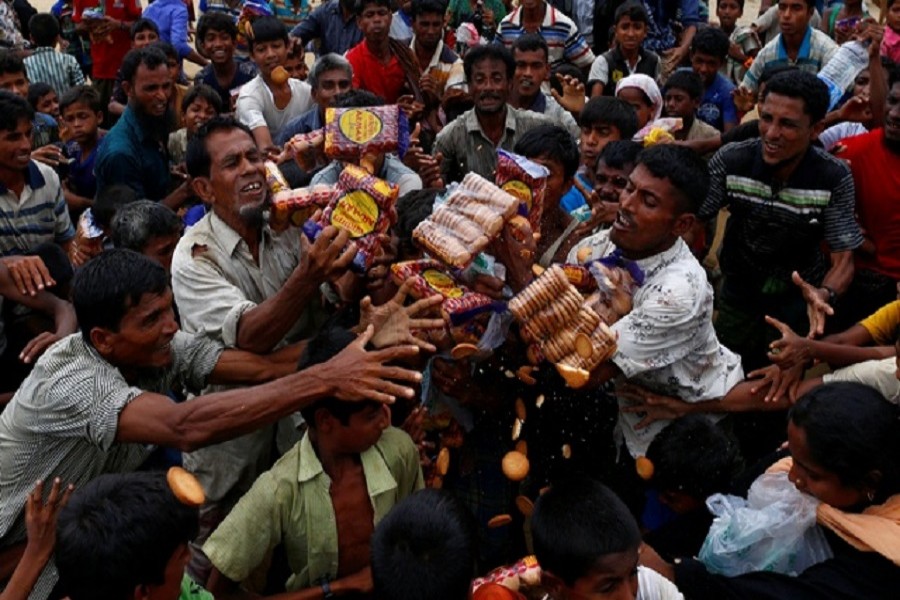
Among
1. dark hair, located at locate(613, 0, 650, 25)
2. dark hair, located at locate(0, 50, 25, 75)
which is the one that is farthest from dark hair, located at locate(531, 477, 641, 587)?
A: dark hair, located at locate(0, 50, 25, 75)

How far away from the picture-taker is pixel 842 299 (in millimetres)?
4250

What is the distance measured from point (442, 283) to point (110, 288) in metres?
0.94

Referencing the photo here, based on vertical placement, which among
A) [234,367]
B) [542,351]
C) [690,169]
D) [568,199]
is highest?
[690,169]

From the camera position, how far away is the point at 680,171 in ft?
9.21

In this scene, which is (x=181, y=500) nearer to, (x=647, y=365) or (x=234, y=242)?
(x=234, y=242)

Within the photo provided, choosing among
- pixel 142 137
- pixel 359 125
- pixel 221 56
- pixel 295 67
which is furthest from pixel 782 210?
pixel 221 56

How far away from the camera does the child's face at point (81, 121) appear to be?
5.69 meters

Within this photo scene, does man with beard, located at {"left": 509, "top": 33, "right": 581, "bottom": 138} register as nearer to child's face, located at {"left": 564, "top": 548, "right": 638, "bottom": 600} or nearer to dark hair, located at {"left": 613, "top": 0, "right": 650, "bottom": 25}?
dark hair, located at {"left": 613, "top": 0, "right": 650, "bottom": 25}

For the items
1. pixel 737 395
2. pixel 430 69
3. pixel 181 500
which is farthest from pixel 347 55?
pixel 181 500

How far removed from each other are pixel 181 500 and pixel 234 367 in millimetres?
741

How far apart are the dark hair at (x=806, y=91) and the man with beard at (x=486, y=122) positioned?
1479 millimetres

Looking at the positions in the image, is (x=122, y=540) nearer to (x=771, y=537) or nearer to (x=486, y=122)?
(x=771, y=537)

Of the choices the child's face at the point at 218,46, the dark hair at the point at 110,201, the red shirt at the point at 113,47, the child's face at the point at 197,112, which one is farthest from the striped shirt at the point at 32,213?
the red shirt at the point at 113,47

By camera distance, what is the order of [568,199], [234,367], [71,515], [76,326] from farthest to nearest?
[568,199]
[76,326]
[234,367]
[71,515]
